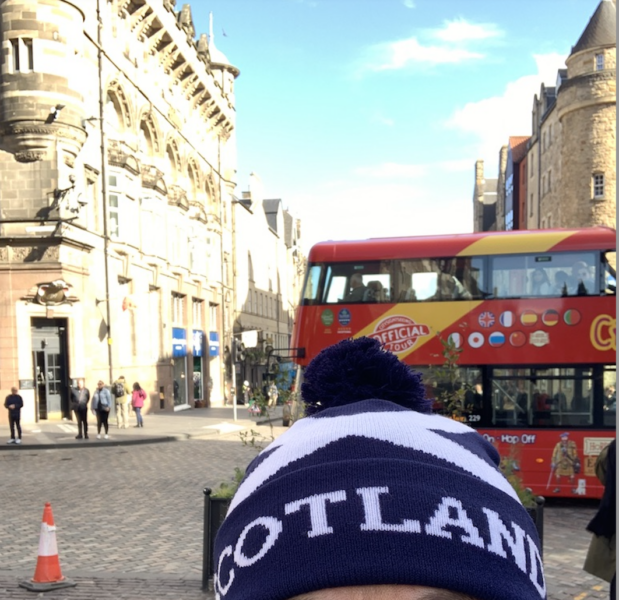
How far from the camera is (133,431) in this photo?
21.4 m

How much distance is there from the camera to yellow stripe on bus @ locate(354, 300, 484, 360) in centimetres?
1133

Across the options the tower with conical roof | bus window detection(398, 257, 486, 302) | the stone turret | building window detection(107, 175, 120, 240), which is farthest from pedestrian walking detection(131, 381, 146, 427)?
the tower with conical roof

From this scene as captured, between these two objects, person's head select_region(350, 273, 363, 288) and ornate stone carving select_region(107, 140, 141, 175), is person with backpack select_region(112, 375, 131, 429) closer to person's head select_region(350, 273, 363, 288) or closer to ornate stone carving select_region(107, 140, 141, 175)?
ornate stone carving select_region(107, 140, 141, 175)

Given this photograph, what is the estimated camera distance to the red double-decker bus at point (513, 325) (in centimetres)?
1066

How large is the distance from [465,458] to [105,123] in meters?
27.5

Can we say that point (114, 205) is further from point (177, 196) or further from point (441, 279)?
point (441, 279)

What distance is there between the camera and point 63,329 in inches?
923

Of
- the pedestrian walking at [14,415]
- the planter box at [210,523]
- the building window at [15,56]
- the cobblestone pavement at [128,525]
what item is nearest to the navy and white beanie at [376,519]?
the planter box at [210,523]

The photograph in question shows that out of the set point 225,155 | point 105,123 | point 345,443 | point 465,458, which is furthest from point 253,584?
point 225,155

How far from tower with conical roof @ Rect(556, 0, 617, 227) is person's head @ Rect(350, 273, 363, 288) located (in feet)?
92.8

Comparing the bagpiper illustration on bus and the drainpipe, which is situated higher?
the drainpipe

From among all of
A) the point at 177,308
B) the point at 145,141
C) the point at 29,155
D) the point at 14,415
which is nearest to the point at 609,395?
the point at 14,415

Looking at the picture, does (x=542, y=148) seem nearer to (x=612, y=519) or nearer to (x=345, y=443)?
(x=612, y=519)

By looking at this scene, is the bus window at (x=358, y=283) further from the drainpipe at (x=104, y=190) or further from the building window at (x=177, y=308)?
the building window at (x=177, y=308)
